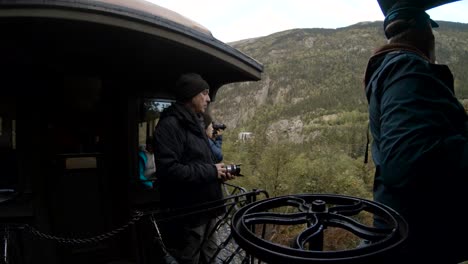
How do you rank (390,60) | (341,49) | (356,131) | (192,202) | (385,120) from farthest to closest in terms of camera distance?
1. (341,49)
2. (356,131)
3. (192,202)
4. (390,60)
5. (385,120)

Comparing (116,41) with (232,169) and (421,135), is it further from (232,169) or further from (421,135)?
(421,135)

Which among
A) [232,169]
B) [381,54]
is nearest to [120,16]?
[232,169]

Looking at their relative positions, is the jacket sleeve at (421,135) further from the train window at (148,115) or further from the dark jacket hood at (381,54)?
the train window at (148,115)

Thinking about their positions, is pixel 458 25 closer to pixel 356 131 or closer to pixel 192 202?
pixel 356 131

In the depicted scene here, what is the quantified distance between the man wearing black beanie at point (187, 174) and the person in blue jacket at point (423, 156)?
5.48ft

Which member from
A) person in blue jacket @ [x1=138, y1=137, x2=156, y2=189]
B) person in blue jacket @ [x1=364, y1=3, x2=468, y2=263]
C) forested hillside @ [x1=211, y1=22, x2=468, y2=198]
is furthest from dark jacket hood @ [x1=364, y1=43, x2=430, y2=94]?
forested hillside @ [x1=211, y1=22, x2=468, y2=198]

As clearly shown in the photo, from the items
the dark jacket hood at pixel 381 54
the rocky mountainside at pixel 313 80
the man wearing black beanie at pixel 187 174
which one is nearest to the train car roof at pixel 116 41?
the man wearing black beanie at pixel 187 174

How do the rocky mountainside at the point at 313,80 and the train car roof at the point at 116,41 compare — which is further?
the rocky mountainside at the point at 313,80

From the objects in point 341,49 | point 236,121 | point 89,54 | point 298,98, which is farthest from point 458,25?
point 89,54

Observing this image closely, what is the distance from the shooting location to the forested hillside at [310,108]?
8.52 m

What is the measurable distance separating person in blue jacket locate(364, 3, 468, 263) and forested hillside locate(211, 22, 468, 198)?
21.7 ft

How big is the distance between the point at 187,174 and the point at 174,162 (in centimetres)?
15

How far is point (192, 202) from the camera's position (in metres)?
3.17

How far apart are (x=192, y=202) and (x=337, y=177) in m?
6.17
